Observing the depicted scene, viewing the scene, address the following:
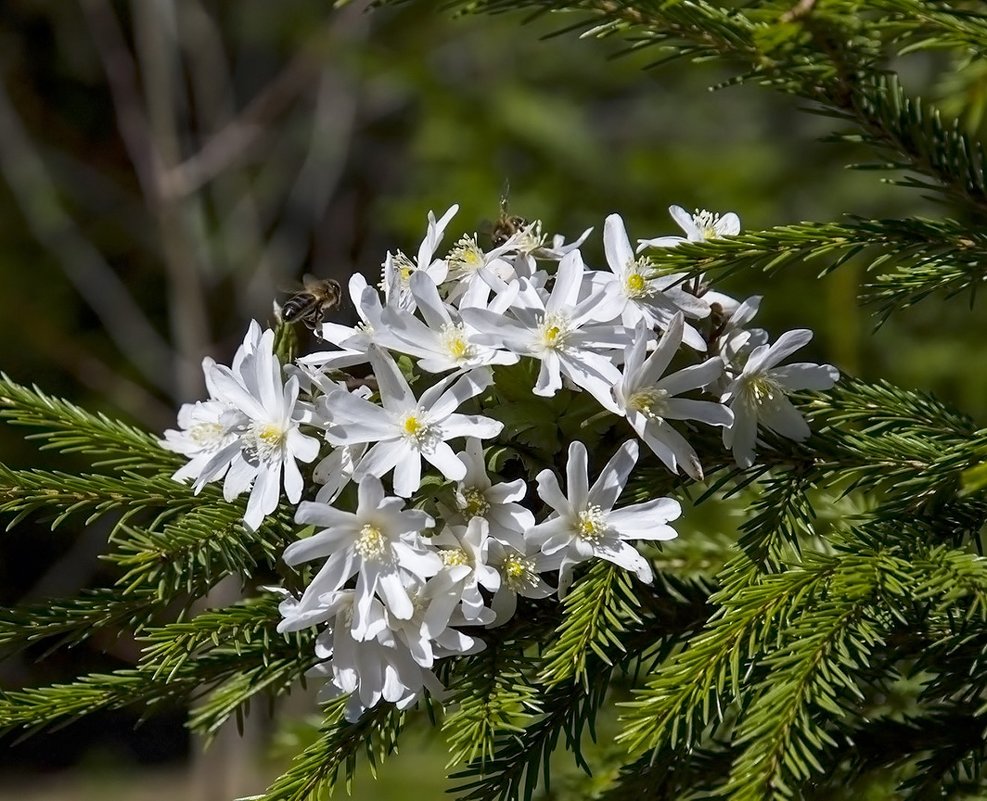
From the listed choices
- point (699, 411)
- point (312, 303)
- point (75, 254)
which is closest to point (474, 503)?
point (699, 411)

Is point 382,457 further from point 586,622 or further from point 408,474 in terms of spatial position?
point 586,622

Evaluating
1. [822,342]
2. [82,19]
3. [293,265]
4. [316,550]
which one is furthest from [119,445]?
[82,19]

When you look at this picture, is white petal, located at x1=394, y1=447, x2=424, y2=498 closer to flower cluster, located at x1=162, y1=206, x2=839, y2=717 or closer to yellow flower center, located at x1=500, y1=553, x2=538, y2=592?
flower cluster, located at x1=162, y1=206, x2=839, y2=717

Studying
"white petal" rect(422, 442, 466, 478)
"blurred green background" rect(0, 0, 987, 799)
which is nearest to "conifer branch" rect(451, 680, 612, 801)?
"white petal" rect(422, 442, 466, 478)

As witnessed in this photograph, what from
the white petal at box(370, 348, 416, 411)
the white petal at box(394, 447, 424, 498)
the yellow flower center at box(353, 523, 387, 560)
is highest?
the white petal at box(370, 348, 416, 411)

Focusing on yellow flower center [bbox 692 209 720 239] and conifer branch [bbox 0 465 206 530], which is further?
yellow flower center [bbox 692 209 720 239]

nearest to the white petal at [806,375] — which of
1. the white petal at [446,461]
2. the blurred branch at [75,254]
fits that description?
the white petal at [446,461]
